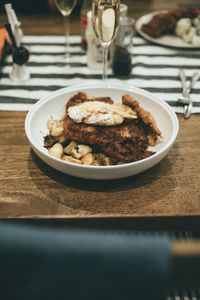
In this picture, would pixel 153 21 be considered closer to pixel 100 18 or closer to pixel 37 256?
pixel 100 18

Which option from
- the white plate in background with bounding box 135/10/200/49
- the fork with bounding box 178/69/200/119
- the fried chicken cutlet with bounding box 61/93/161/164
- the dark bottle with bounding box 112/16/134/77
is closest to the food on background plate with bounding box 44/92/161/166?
the fried chicken cutlet with bounding box 61/93/161/164

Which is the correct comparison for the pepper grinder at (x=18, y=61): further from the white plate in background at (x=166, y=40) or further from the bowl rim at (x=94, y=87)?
the white plate in background at (x=166, y=40)

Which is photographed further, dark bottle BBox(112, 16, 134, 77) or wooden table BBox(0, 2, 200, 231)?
dark bottle BBox(112, 16, 134, 77)

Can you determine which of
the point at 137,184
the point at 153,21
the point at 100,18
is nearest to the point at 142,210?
the point at 137,184

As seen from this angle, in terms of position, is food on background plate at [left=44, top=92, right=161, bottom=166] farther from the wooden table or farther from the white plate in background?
the white plate in background

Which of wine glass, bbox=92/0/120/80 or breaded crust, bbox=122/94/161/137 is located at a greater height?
wine glass, bbox=92/0/120/80

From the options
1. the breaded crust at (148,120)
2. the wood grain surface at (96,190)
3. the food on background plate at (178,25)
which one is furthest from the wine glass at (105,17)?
the food on background plate at (178,25)
